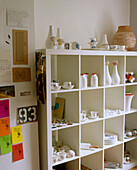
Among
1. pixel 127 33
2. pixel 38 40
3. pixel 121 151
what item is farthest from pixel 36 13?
pixel 121 151

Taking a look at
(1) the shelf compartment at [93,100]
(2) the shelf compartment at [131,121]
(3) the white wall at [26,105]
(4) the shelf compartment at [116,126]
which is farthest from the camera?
(2) the shelf compartment at [131,121]

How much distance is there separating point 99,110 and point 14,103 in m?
0.94

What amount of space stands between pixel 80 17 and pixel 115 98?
3.27 ft

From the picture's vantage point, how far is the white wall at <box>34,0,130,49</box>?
238cm

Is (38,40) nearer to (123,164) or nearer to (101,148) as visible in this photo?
(101,148)

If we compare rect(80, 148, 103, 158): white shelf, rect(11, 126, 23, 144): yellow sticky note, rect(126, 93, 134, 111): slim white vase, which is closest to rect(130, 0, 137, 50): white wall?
rect(126, 93, 134, 111): slim white vase

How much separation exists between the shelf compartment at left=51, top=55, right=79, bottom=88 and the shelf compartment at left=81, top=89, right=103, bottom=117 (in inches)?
13.9

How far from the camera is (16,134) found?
195cm

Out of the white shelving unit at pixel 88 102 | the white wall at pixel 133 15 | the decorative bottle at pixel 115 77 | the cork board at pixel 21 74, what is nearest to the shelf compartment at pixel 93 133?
the white shelving unit at pixel 88 102

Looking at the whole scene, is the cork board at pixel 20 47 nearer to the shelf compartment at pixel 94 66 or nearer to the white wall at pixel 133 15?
the shelf compartment at pixel 94 66

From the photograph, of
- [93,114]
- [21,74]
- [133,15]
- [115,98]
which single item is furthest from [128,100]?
[21,74]

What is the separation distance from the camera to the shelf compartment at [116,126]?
2.70m

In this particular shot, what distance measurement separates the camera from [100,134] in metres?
2.49

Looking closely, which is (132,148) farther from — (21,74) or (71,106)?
(21,74)
